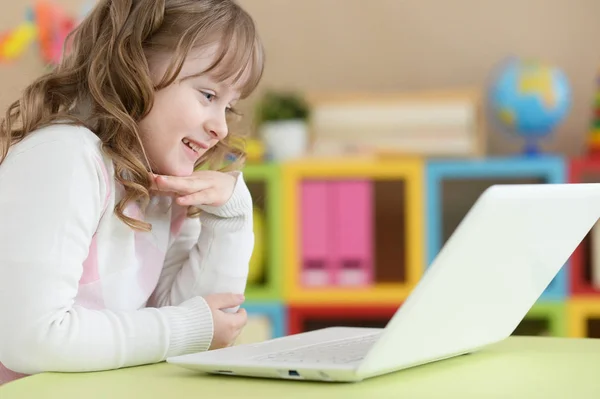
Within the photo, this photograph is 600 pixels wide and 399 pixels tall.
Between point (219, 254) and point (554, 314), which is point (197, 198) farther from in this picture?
point (554, 314)

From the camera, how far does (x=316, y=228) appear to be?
2703 mm

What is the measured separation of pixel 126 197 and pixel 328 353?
1.03ft

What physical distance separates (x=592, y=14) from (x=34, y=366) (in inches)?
96.8

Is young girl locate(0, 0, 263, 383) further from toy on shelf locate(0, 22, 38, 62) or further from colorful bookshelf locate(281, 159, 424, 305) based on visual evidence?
toy on shelf locate(0, 22, 38, 62)

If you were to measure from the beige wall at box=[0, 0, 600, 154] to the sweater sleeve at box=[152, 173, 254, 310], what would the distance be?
1888 millimetres

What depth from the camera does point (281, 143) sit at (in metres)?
2.78

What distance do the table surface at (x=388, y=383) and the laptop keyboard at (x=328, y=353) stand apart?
36 mm

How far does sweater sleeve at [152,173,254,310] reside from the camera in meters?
1.19

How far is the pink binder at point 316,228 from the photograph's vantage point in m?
2.70

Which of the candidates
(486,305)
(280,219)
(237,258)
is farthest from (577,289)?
(486,305)

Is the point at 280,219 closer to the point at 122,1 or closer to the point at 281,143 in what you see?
the point at 281,143

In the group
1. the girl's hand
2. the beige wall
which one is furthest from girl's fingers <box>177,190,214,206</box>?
the beige wall

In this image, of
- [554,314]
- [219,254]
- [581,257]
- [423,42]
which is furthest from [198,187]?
[423,42]

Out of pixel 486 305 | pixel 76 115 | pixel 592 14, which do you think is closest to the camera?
pixel 486 305
